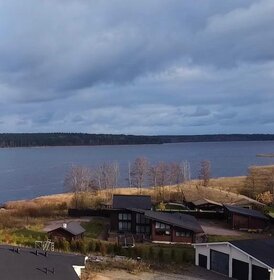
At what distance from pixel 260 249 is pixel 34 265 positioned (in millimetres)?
12602

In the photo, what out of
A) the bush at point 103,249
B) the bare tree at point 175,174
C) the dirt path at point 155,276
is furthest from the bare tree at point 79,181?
the dirt path at point 155,276

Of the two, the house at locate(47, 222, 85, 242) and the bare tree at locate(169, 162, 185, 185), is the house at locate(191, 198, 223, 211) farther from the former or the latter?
the house at locate(47, 222, 85, 242)

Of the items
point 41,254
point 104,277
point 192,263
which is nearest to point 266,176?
point 192,263

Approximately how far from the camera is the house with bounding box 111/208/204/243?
113 feet

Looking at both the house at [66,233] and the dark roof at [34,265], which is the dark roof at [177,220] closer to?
the house at [66,233]

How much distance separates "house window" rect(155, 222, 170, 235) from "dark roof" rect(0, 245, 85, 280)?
47.5 ft

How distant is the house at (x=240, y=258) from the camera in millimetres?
23844

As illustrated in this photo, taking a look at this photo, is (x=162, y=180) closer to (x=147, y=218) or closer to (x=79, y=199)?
(x=79, y=199)

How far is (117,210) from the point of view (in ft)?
125

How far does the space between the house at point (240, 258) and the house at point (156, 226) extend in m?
6.88

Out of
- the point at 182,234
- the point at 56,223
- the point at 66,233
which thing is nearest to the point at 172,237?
the point at 182,234

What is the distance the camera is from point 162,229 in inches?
1380

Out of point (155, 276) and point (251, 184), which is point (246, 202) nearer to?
point (251, 184)

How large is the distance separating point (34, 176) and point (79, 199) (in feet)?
142
